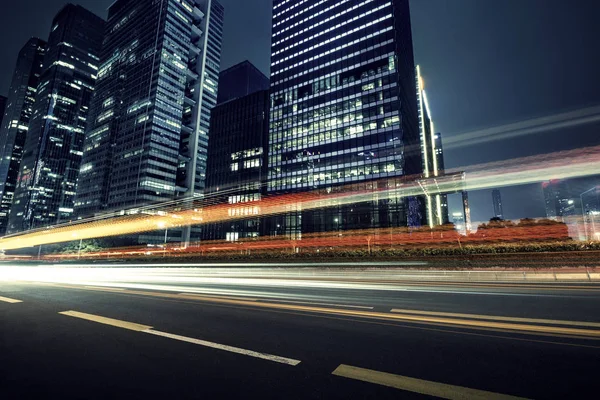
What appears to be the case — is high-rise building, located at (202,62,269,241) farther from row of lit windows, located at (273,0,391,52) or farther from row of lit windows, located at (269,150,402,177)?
row of lit windows, located at (273,0,391,52)

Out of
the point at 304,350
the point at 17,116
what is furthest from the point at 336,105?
the point at 17,116

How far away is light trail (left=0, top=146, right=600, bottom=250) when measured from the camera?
2061 cm

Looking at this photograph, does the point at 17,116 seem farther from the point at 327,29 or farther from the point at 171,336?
the point at 171,336

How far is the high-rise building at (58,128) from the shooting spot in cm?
13688

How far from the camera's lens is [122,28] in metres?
147

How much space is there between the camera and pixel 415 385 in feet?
10.3

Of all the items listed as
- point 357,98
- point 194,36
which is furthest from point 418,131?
point 194,36

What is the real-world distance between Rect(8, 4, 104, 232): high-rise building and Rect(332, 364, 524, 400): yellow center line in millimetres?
169240

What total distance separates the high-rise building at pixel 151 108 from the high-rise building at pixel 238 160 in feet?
90.8

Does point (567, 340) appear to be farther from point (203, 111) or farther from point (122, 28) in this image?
point (122, 28)

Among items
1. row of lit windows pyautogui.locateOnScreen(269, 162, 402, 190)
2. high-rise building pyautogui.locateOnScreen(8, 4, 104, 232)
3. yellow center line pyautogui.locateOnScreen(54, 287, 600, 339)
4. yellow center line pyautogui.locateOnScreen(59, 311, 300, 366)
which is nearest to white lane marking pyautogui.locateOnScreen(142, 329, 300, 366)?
yellow center line pyautogui.locateOnScreen(59, 311, 300, 366)

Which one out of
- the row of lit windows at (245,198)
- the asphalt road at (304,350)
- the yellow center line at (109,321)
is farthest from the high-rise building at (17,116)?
the asphalt road at (304,350)

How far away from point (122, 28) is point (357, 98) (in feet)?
483

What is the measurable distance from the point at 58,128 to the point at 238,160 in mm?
120086
